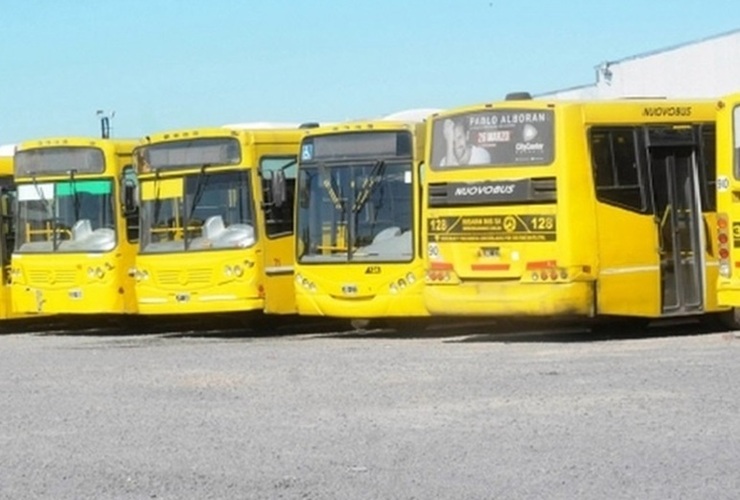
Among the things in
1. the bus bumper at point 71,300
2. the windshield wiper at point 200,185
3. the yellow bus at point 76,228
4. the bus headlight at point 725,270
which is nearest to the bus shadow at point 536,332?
the bus headlight at point 725,270

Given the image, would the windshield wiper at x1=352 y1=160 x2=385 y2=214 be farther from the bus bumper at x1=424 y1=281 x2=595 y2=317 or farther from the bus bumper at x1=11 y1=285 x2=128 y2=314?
the bus bumper at x1=11 y1=285 x2=128 y2=314

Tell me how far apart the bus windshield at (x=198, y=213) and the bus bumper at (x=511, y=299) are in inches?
123

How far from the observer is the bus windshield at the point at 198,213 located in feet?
72.8

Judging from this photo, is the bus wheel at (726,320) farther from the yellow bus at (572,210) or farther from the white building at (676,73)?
→ the white building at (676,73)

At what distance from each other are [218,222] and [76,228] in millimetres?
2610

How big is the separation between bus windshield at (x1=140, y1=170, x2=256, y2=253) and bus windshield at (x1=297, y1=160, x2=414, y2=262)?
0.82 metres

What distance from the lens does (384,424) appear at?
39.5 ft

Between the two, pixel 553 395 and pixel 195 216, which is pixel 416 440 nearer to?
pixel 553 395

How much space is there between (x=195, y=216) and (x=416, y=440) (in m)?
11.8

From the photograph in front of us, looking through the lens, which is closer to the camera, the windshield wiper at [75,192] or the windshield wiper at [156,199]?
the windshield wiper at [156,199]

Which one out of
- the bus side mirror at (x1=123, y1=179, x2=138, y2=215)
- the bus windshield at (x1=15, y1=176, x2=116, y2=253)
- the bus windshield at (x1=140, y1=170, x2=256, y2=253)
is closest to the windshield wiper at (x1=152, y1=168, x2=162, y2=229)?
the bus windshield at (x1=140, y1=170, x2=256, y2=253)

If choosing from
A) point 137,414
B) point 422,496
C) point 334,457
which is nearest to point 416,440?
point 334,457

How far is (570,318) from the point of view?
63.7ft

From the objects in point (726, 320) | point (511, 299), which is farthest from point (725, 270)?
point (511, 299)
